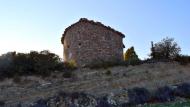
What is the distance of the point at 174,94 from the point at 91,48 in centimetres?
2217

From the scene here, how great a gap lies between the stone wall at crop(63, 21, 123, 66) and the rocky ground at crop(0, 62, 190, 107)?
7.78 meters

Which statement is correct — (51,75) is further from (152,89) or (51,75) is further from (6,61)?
(152,89)

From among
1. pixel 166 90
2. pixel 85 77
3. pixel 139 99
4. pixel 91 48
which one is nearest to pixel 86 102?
pixel 139 99

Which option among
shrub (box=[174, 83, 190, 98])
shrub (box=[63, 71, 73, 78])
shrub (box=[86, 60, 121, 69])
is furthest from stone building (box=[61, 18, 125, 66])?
shrub (box=[174, 83, 190, 98])

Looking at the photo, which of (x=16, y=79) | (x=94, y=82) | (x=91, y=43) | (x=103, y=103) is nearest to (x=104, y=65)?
(x=94, y=82)

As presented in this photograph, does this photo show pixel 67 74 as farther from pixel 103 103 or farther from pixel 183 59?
pixel 183 59

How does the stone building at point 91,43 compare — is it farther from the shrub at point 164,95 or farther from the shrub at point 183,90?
the shrub at point 164,95

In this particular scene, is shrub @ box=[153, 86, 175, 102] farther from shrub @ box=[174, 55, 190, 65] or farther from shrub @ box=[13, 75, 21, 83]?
shrub @ box=[13, 75, 21, 83]

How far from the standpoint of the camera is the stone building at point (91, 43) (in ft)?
199

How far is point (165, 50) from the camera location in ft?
195

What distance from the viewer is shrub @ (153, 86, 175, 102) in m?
38.7

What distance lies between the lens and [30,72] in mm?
51781

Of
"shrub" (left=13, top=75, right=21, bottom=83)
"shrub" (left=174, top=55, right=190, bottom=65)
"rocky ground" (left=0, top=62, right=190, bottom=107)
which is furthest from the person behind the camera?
"shrub" (left=174, top=55, right=190, bottom=65)

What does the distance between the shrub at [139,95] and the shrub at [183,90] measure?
2.60m
